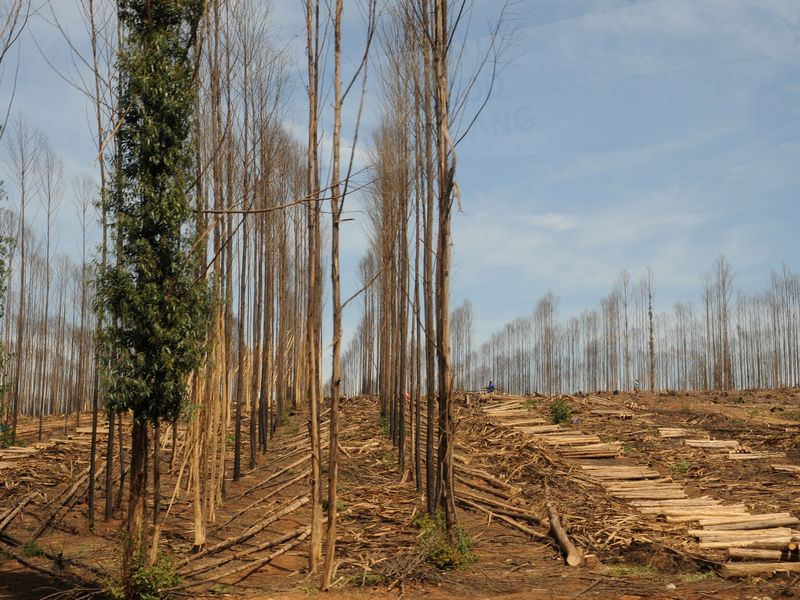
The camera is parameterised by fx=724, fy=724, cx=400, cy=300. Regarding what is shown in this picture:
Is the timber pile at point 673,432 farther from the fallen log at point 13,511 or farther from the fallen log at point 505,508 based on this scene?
the fallen log at point 13,511

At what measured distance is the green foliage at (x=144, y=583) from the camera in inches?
300

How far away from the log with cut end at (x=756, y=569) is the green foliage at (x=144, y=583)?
20.5 ft

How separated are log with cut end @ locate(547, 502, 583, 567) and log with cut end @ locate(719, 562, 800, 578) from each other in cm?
177

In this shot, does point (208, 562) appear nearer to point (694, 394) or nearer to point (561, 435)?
point (561, 435)

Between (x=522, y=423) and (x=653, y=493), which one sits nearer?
(x=653, y=493)

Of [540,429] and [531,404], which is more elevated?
[531,404]

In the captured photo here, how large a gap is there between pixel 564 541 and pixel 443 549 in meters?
1.90

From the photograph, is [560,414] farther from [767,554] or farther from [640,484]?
[767,554]

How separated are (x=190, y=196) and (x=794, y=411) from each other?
21106 mm

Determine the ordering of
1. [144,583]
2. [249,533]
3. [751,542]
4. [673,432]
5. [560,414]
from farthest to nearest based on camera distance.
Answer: [560,414] < [673,432] < [249,533] < [751,542] < [144,583]

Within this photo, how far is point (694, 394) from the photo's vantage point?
27.9 m

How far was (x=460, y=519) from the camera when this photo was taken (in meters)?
11.1

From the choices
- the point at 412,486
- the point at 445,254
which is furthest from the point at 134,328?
the point at 412,486

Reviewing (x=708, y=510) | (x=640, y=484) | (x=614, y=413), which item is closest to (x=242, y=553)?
(x=708, y=510)
